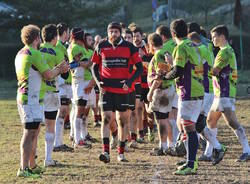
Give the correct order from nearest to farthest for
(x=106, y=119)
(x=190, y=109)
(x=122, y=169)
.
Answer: (x=190, y=109) < (x=122, y=169) < (x=106, y=119)

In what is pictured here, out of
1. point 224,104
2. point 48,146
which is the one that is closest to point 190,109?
point 224,104

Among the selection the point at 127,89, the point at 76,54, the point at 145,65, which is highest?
the point at 76,54

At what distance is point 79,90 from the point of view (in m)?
11.8

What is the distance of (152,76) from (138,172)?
2.20 m

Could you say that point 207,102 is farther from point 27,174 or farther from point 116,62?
point 27,174

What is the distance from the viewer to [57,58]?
33.6ft

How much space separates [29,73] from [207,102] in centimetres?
313

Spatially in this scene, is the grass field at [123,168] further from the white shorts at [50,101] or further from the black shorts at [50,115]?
the white shorts at [50,101]

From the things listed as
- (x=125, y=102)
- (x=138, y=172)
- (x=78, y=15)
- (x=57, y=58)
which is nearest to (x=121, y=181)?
(x=138, y=172)

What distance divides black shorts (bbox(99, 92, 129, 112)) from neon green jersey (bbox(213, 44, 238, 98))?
1542 millimetres

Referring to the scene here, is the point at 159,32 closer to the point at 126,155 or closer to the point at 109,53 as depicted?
the point at 109,53

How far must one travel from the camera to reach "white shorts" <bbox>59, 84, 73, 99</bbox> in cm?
1187

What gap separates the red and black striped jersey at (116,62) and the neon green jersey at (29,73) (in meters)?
1.55

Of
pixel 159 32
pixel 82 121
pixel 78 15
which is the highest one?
pixel 78 15
